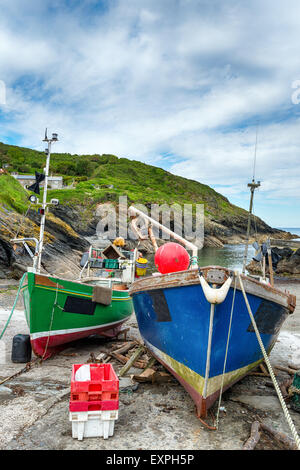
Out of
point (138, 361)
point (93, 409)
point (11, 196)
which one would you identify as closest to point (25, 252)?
point (11, 196)

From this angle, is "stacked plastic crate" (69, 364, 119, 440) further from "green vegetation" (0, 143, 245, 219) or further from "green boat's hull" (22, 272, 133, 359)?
"green vegetation" (0, 143, 245, 219)

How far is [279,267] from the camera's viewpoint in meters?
32.2

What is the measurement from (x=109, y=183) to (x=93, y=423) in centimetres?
9185

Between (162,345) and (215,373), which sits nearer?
(215,373)

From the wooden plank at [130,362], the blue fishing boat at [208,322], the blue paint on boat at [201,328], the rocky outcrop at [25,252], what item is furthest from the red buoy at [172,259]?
the rocky outcrop at [25,252]

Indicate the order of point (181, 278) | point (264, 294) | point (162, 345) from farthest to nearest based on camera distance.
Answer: point (162, 345)
point (264, 294)
point (181, 278)

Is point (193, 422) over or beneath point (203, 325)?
beneath

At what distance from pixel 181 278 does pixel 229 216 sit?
101083mm

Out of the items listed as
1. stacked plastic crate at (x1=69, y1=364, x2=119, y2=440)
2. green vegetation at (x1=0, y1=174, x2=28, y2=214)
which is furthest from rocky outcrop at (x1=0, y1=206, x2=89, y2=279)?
stacked plastic crate at (x1=69, y1=364, x2=119, y2=440)

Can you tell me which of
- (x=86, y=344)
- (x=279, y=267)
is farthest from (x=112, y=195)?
(x=86, y=344)

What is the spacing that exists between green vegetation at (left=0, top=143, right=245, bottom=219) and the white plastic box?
27.3 metres

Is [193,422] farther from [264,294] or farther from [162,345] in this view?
[264,294]

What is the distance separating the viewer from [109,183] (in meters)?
94.1
